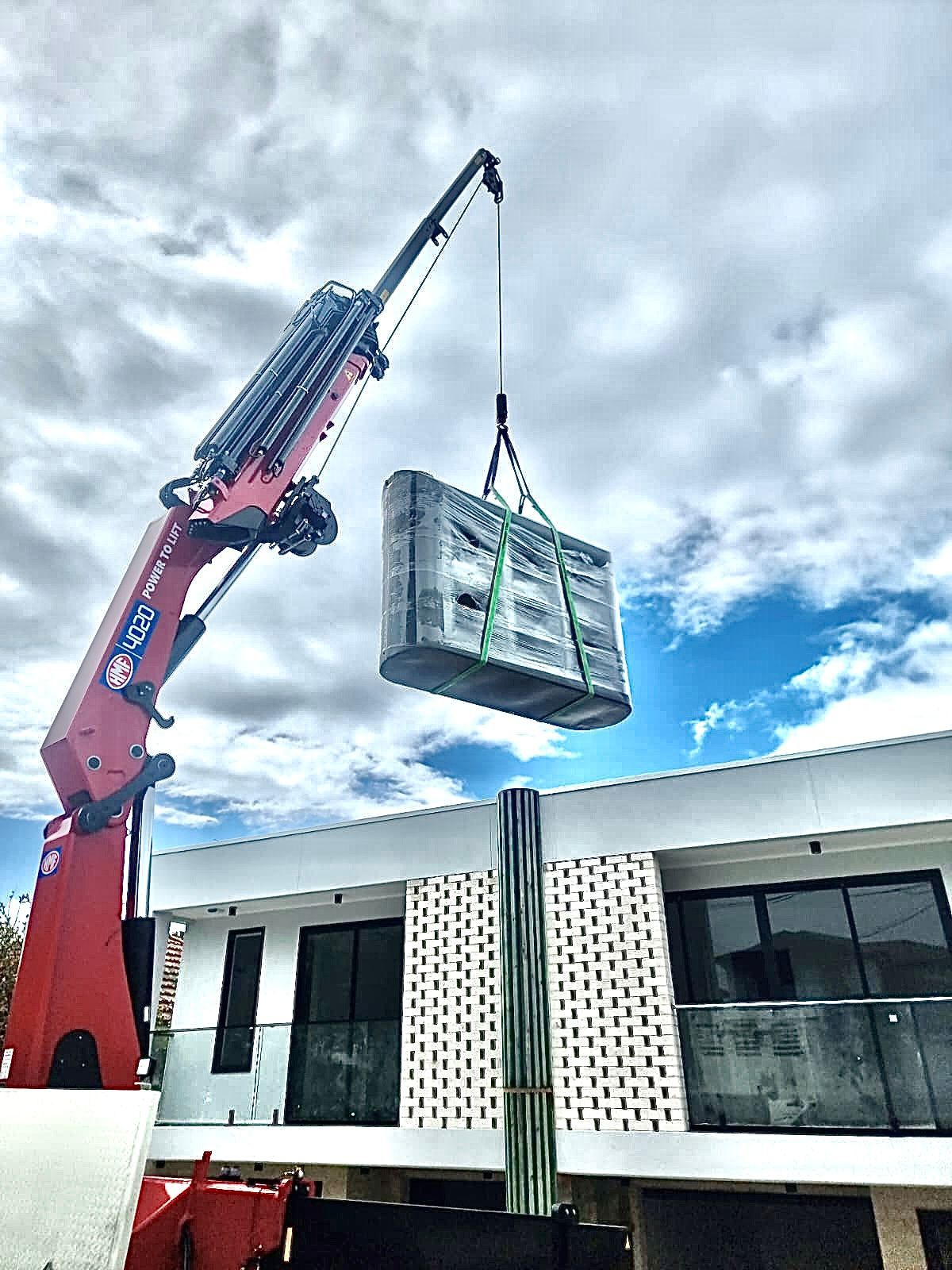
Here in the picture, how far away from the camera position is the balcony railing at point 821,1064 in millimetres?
7199

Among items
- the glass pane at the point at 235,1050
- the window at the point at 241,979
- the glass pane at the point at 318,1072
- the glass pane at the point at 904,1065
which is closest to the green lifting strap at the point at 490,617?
the glass pane at the point at 904,1065

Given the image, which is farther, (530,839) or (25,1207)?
(530,839)

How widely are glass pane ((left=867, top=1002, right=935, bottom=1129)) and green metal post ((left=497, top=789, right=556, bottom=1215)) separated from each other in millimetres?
2858

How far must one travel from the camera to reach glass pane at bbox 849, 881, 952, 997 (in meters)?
8.34

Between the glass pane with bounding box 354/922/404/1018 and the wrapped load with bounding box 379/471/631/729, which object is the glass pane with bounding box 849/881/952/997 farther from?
the wrapped load with bounding box 379/471/631/729

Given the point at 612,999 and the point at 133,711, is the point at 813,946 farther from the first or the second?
the point at 133,711

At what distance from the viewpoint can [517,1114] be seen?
8.14 metres

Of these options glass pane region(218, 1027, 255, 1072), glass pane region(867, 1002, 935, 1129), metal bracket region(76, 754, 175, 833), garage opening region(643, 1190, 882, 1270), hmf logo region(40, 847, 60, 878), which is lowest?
garage opening region(643, 1190, 882, 1270)

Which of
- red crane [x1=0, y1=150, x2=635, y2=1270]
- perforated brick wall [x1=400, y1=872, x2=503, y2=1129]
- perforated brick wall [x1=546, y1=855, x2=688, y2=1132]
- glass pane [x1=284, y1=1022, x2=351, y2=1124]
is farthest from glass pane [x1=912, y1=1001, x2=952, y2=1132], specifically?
glass pane [x1=284, y1=1022, x2=351, y2=1124]

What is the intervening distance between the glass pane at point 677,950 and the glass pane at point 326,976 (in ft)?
13.2

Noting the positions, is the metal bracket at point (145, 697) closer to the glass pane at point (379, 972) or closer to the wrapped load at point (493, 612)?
the wrapped load at point (493, 612)

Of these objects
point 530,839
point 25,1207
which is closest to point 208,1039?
point 530,839

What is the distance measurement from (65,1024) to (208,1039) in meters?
5.99

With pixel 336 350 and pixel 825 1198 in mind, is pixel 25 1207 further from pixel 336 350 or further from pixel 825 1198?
pixel 825 1198
